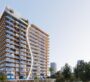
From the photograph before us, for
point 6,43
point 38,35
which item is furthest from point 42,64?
point 6,43

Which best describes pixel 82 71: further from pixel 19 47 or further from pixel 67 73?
pixel 19 47

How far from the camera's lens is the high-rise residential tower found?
12631 centimetres

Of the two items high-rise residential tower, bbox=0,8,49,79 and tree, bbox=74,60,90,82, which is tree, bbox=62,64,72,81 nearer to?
tree, bbox=74,60,90,82

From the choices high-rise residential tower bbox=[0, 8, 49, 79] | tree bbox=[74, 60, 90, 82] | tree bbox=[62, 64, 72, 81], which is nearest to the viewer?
tree bbox=[74, 60, 90, 82]

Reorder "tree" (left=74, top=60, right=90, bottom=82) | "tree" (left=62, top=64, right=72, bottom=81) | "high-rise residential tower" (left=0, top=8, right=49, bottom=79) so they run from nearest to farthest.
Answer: "tree" (left=74, top=60, right=90, bottom=82)
"tree" (left=62, top=64, right=72, bottom=81)
"high-rise residential tower" (left=0, top=8, right=49, bottom=79)

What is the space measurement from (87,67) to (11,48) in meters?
47.0

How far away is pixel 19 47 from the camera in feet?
454

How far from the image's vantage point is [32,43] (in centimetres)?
16200

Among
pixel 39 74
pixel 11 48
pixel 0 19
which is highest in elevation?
pixel 0 19

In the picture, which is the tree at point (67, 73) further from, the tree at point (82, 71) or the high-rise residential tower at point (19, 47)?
the high-rise residential tower at point (19, 47)

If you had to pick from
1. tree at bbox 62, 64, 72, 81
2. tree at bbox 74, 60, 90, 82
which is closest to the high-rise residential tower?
tree at bbox 62, 64, 72, 81

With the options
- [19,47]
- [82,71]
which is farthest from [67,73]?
[19,47]

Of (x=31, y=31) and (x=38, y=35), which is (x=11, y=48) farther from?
(x=38, y=35)

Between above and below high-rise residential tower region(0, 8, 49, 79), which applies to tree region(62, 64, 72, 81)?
below
